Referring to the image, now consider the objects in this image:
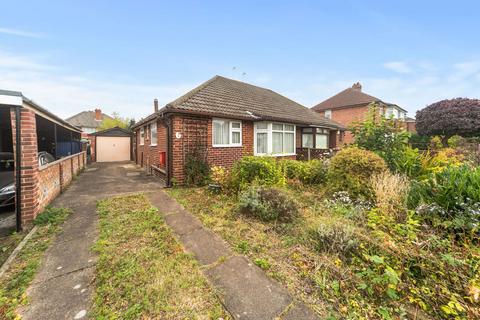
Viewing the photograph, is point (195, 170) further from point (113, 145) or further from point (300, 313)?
point (113, 145)

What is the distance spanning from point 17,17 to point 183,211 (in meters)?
9.24

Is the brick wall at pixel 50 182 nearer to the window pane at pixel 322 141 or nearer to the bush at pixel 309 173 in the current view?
the bush at pixel 309 173

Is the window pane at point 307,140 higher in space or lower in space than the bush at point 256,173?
higher

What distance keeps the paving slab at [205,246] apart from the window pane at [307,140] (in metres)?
11.3

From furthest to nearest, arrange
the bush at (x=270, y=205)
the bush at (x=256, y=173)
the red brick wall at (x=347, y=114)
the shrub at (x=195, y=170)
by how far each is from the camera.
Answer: the red brick wall at (x=347, y=114)
the shrub at (x=195, y=170)
the bush at (x=256, y=173)
the bush at (x=270, y=205)

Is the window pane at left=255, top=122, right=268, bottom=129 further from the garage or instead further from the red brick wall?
the red brick wall

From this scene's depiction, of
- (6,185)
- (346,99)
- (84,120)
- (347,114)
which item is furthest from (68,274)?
(84,120)

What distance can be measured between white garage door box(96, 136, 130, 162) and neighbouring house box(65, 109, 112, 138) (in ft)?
67.1

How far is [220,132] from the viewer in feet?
29.1

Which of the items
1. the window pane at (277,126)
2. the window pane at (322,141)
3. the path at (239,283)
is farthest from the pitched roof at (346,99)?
the path at (239,283)

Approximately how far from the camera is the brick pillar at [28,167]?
13.3 feet

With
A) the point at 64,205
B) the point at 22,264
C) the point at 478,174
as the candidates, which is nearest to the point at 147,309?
the point at 22,264

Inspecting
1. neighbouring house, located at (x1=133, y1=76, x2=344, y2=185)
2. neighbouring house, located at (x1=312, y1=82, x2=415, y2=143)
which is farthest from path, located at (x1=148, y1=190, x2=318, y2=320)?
neighbouring house, located at (x1=312, y1=82, x2=415, y2=143)

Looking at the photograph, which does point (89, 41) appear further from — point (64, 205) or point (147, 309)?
point (147, 309)
